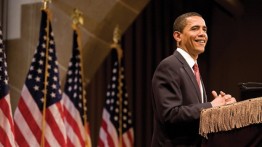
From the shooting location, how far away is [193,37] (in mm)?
3096

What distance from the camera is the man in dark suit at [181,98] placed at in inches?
111

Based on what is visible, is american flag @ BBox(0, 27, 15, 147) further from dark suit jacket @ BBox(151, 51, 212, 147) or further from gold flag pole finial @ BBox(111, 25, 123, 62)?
gold flag pole finial @ BBox(111, 25, 123, 62)

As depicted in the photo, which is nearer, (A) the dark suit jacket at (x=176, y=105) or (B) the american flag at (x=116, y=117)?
Answer: (A) the dark suit jacket at (x=176, y=105)

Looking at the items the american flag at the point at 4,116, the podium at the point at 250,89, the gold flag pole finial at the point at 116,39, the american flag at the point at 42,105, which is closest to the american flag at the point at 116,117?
the gold flag pole finial at the point at 116,39

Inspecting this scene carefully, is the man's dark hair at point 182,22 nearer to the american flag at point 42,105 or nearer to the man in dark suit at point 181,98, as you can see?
the man in dark suit at point 181,98

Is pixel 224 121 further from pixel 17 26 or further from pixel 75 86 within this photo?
pixel 17 26

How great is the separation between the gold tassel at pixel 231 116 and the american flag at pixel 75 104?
11.7 feet

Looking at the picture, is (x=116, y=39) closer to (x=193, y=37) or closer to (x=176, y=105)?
(x=193, y=37)

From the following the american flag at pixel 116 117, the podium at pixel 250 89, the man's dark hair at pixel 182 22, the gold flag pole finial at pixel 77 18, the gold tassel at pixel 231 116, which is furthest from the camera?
the american flag at pixel 116 117

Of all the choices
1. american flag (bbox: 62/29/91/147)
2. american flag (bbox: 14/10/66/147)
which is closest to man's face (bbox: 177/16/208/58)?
american flag (bbox: 14/10/66/147)

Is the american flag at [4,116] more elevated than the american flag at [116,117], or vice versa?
the american flag at [4,116]

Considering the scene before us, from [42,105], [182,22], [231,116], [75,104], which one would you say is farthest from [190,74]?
[75,104]

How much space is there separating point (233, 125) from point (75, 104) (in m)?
3.84

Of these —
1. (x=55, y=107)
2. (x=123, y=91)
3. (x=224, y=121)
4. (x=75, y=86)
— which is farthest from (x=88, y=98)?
(x=224, y=121)
